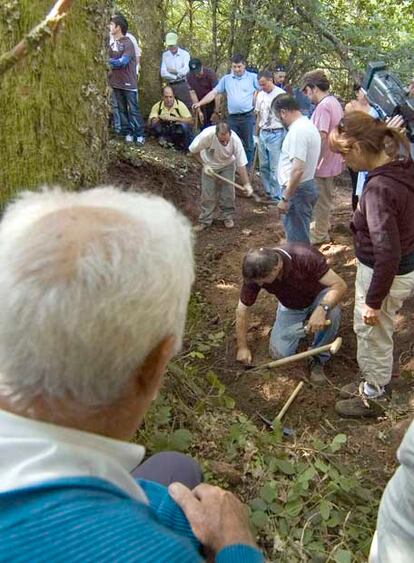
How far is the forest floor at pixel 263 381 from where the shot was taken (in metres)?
2.48

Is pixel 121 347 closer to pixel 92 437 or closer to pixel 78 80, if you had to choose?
pixel 92 437

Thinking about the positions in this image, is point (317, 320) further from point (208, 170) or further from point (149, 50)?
point (149, 50)

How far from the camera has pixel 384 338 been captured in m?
3.68

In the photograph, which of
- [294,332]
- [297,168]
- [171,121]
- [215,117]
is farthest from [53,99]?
[215,117]

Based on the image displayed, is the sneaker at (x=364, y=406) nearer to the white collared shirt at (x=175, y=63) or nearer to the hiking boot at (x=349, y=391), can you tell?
the hiking boot at (x=349, y=391)

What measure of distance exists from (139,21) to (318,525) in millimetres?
8984

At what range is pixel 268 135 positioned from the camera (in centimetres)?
743

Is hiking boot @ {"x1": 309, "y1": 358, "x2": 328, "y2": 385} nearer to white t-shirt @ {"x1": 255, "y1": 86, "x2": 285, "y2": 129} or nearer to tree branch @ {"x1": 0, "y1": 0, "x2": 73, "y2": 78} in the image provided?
tree branch @ {"x1": 0, "y1": 0, "x2": 73, "y2": 78}

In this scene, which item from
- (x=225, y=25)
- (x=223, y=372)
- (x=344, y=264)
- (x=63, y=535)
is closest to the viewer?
(x=63, y=535)

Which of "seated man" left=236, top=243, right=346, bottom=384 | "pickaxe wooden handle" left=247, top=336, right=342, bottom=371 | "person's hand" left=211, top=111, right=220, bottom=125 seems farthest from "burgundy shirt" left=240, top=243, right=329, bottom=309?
"person's hand" left=211, top=111, right=220, bottom=125

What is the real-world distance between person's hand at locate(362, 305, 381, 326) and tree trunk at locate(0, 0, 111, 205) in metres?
1.96

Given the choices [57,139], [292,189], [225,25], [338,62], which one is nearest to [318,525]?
[57,139]

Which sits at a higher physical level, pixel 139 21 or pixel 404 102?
pixel 139 21

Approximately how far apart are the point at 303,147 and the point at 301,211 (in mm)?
656
